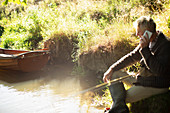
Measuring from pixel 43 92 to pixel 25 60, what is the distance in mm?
2297

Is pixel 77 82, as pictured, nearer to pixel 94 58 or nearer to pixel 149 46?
pixel 94 58

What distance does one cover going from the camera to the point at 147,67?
2438mm

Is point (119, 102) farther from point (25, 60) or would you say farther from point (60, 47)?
point (25, 60)

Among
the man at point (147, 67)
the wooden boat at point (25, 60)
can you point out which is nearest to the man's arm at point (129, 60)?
the man at point (147, 67)

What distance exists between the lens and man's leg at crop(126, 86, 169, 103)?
2496mm

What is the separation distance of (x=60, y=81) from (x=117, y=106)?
157 inches

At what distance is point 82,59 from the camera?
241 inches

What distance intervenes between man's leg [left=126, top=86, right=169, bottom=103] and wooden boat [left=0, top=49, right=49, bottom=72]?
527 centimetres

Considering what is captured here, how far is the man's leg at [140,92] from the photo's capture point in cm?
250

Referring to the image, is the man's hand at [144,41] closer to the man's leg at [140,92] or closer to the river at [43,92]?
the man's leg at [140,92]

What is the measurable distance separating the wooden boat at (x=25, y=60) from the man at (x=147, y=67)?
516cm

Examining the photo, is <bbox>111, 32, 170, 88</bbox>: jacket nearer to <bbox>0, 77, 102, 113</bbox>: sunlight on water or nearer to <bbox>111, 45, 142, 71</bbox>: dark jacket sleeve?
<bbox>111, 45, 142, 71</bbox>: dark jacket sleeve

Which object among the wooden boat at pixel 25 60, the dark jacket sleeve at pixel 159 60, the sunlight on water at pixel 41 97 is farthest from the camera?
the wooden boat at pixel 25 60

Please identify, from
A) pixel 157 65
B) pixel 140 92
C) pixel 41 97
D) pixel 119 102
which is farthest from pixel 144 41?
pixel 41 97
